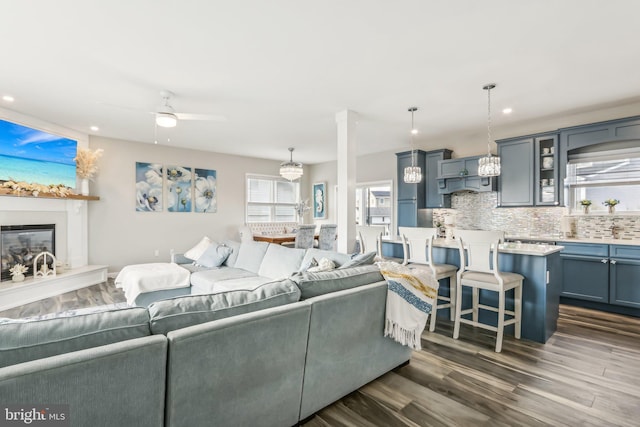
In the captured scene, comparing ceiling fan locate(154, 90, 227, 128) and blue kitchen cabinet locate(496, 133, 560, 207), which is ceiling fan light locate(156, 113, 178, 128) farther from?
blue kitchen cabinet locate(496, 133, 560, 207)

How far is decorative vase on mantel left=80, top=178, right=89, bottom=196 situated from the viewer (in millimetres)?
5402

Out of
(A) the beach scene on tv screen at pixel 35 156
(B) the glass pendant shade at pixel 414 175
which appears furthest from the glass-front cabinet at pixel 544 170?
(A) the beach scene on tv screen at pixel 35 156

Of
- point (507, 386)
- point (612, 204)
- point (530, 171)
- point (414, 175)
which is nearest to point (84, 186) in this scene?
point (414, 175)

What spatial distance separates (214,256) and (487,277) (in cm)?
347

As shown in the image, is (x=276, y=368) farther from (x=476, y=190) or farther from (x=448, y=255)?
(x=476, y=190)

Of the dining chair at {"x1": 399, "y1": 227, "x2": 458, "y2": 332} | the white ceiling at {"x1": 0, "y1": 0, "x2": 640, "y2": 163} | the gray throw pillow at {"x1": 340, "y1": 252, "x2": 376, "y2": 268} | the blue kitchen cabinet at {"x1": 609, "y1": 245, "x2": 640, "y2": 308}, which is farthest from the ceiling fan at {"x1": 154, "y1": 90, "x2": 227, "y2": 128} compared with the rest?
the blue kitchen cabinet at {"x1": 609, "y1": 245, "x2": 640, "y2": 308}

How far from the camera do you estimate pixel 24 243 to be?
15.4 ft

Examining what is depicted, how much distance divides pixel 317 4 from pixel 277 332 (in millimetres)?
2096

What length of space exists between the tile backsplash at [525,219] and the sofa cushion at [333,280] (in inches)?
153

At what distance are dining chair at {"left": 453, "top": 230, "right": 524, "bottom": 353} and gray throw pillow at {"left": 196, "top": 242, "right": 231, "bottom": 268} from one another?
10.1 feet

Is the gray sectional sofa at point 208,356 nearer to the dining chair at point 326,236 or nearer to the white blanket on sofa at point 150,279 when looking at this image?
the white blanket on sofa at point 150,279

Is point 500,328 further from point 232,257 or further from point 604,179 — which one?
point 232,257

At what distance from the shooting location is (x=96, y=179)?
18.8 feet

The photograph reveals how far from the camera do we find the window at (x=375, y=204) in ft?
23.2
